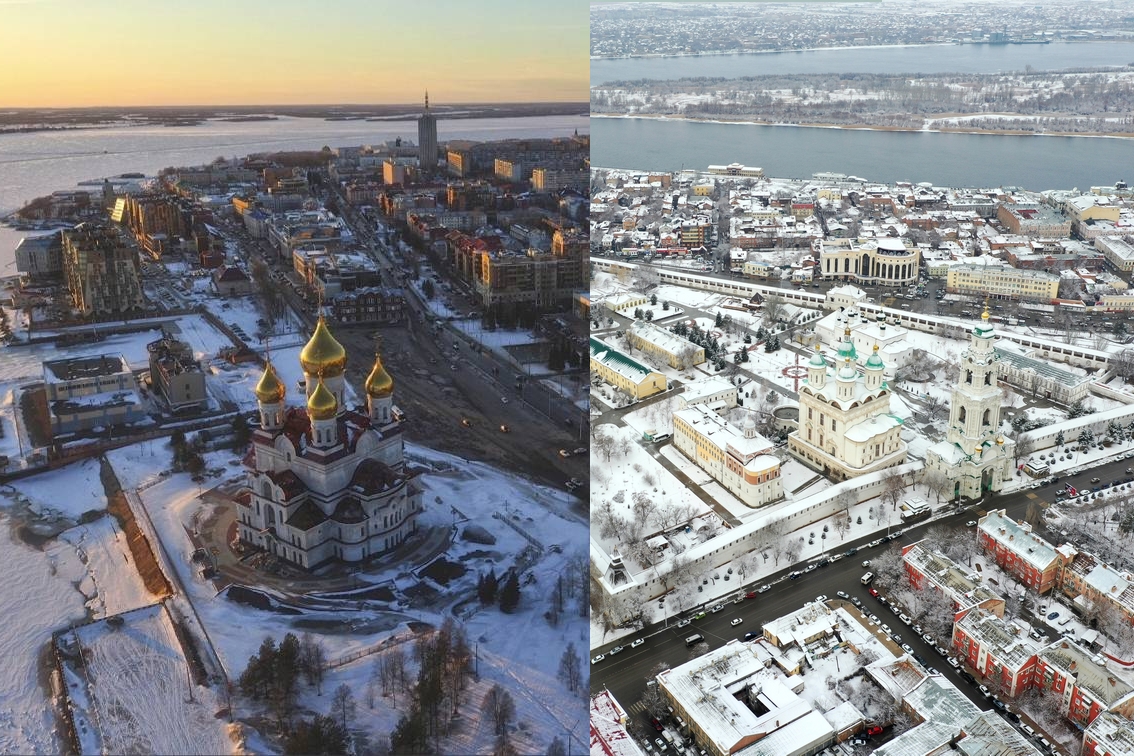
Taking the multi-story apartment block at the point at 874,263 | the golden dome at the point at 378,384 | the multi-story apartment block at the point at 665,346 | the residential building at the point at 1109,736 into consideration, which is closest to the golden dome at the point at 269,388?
the golden dome at the point at 378,384

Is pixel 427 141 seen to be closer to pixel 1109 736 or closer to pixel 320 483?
pixel 320 483

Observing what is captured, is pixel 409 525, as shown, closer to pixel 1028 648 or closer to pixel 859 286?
pixel 1028 648

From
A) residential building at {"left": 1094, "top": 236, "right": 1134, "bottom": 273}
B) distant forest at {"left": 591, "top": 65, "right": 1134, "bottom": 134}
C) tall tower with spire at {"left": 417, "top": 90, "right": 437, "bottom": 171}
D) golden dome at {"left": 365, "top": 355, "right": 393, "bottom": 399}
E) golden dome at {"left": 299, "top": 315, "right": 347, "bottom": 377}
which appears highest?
distant forest at {"left": 591, "top": 65, "right": 1134, "bottom": 134}

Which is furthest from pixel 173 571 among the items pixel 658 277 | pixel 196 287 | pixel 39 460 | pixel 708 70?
pixel 708 70

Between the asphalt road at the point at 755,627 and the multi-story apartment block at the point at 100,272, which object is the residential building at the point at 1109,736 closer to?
the asphalt road at the point at 755,627

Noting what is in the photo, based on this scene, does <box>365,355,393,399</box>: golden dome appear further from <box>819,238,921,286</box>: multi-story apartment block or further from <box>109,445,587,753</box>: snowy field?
<box>819,238,921,286</box>: multi-story apartment block

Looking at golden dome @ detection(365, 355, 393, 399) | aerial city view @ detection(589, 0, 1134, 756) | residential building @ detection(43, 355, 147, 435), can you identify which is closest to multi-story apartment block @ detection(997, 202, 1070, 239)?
aerial city view @ detection(589, 0, 1134, 756)
